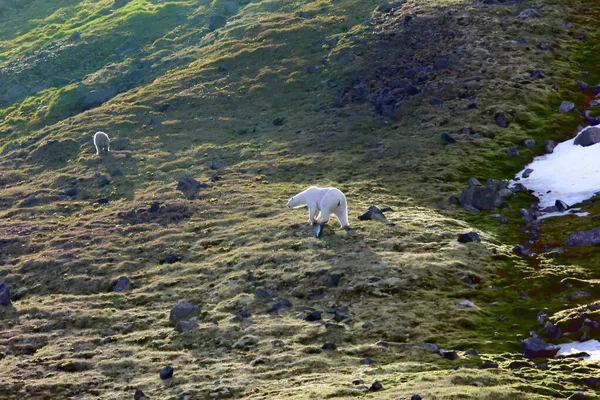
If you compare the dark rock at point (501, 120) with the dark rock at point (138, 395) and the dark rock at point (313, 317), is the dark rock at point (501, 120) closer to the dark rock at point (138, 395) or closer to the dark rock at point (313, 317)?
the dark rock at point (313, 317)

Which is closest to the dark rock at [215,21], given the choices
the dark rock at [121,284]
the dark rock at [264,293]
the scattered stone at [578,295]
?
the dark rock at [121,284]

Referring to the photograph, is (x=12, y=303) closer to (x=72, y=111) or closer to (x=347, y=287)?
(x=347, y=287)

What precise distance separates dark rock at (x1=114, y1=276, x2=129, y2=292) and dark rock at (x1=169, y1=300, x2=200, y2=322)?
5.38 m

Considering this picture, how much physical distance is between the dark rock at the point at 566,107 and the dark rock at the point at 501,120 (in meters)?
A: 4.79

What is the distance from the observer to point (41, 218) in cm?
4716

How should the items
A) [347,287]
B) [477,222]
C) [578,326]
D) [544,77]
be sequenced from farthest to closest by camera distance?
[544,77] < [477,222] < [347,287] < [578,326]

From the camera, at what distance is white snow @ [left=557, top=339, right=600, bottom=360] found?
23000 mm

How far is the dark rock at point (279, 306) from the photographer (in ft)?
94.9

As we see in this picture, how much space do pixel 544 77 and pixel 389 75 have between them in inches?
498

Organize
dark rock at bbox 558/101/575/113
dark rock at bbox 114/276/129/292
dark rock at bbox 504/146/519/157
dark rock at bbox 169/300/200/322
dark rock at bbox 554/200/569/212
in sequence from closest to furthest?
dark rock at bbox 169/300/200/322, dark rock at bbox 114/276/129/292, dark rock at bbox 554/200/569/212, dark rock at bbox 504/146/519/157, dark rock at bbox 558/101/575/113

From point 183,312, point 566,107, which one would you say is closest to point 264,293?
point 183,312

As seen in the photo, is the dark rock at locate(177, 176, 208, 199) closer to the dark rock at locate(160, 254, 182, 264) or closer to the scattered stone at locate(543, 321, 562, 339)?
the dark rock at locate(160, 254, 182, 264)

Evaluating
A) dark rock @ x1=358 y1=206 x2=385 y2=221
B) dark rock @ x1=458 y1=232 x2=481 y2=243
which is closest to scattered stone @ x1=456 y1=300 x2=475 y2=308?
dark rock @ x1=458 y1=232 x2=481 y2=243

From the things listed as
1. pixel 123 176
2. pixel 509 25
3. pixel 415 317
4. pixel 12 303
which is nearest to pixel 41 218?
pixel 123 176
